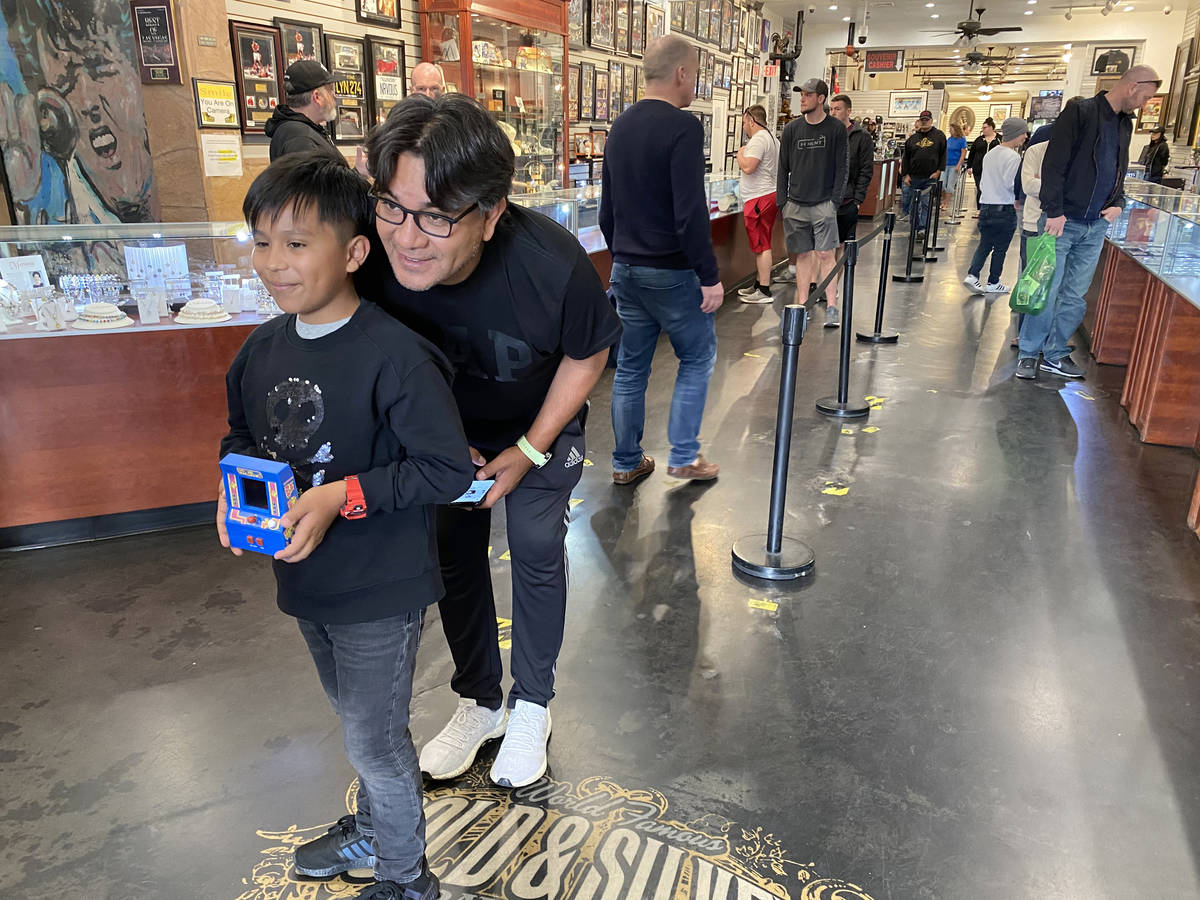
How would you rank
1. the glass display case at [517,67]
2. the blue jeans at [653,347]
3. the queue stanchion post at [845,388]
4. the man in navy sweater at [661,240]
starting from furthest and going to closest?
the glass display case at [517,67]
the queue stanchion post at [845,388]
the blue jeans at [653,347]
the man in navy sweater at [661,240]

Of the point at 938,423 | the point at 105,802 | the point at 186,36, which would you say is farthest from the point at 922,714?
the point at 186,36

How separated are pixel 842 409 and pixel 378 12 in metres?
3.91

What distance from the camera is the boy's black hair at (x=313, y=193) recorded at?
4.14 ft

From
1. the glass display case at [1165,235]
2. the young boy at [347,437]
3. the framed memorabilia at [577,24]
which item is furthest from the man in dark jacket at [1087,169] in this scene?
the framed memorabilia at [577,24]

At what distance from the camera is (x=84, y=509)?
3094mm

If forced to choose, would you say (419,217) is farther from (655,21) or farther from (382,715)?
(655,21)

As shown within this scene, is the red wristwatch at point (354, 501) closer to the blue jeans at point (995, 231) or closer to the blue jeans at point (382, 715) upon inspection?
the blue jeans at point (382, 715)

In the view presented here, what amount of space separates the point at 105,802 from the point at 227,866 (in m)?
0.38

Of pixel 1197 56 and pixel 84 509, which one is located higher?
pixel 1197 56

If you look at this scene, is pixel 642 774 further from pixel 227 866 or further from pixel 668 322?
pixel 668 322

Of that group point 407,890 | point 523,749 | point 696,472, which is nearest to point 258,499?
point 407,890

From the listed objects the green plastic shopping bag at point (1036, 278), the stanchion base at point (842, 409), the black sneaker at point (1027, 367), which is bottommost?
the stanchion base at point (842, 409)

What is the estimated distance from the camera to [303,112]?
379 cm

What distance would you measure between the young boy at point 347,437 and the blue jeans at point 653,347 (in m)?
1.96
